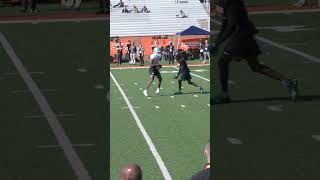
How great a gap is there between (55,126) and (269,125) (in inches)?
125

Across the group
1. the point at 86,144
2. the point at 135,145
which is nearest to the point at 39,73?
the point at 86,144

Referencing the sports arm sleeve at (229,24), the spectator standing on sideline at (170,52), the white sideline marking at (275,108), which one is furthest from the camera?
the white sideline marking at (275,108)

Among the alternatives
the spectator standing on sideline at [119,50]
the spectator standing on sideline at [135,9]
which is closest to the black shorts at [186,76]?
the spectator standing on sideline at [119,50]

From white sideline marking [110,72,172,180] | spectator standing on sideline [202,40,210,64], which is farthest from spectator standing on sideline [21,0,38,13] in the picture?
spectator standing on sideline [202,40,210,64]

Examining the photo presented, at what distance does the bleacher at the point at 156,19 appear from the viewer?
22.4 ft

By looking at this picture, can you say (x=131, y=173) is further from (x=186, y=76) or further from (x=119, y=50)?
(x=186, y=76)

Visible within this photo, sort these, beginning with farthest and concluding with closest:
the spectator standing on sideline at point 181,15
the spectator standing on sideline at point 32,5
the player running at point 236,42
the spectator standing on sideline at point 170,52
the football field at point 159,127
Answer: the spectator standing on sideline at point 32,5 → the player running at point 236,42 → the football field at point 159,127 → the spectator standing on sideline at point 181,15 → the spectator standing on sideline at point 170,52

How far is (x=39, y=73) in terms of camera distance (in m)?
22.3

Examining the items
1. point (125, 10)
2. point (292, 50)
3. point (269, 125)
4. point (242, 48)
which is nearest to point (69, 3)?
point (292, 50)

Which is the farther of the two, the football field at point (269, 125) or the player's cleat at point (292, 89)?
the player's cleat at point (292, 89)

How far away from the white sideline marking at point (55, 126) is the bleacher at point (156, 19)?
350 cm

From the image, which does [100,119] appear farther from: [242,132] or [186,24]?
[186,24]

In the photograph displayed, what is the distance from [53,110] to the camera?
635 inches

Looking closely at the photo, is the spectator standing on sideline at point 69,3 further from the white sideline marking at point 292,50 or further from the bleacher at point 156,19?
the bleacher at point 156,19
